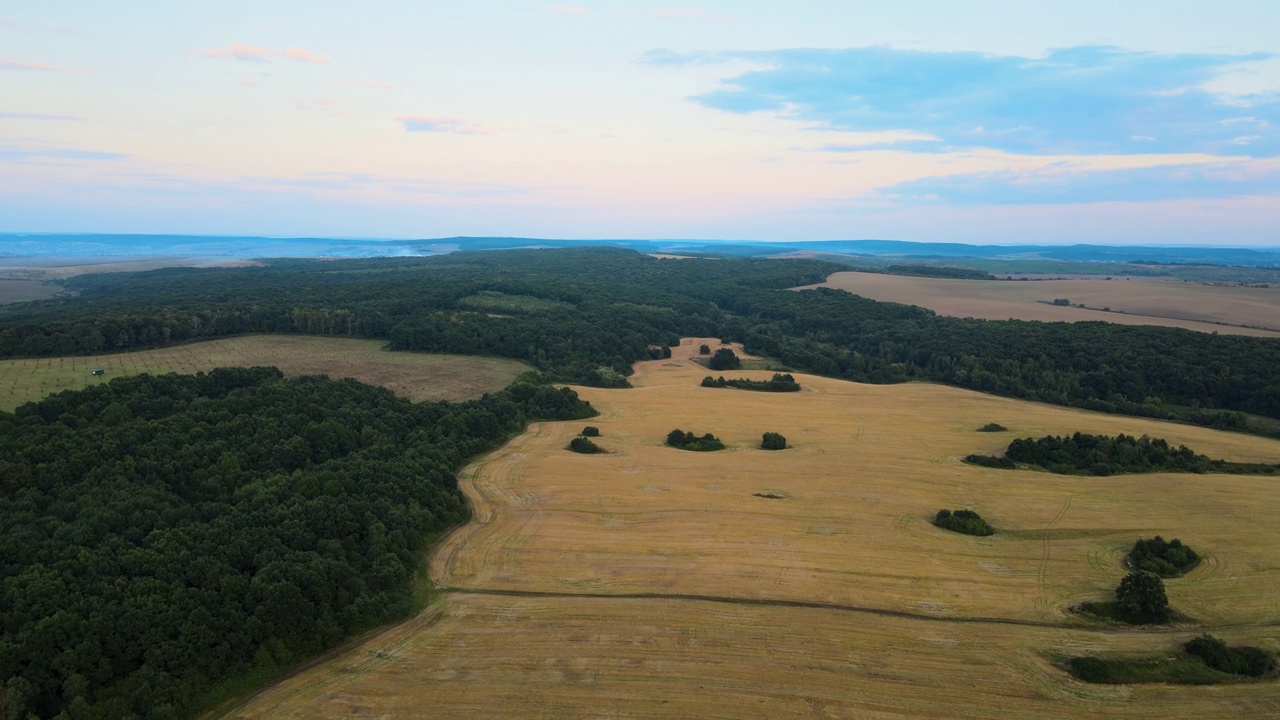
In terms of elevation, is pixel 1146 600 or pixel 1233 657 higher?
pixel 1146 600

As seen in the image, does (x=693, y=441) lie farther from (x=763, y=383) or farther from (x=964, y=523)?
(x=763, y=383)

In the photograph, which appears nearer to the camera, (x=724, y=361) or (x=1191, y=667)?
(x=1191, y=667)

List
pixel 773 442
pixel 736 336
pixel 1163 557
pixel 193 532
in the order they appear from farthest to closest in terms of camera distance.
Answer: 1. pixel 736 336
2. pixel 773 442
3. pixel 1163 557
4. pixel 193 532

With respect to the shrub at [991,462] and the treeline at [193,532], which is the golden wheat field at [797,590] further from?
the treeline at [193,532]

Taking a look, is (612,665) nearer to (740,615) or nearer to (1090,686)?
(740,615)

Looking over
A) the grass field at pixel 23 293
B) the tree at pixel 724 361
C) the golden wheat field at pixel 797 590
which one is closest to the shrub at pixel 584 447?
the golden wheat field at pixel 797 590

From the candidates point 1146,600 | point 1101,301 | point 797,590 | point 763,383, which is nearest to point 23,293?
point 763,383
